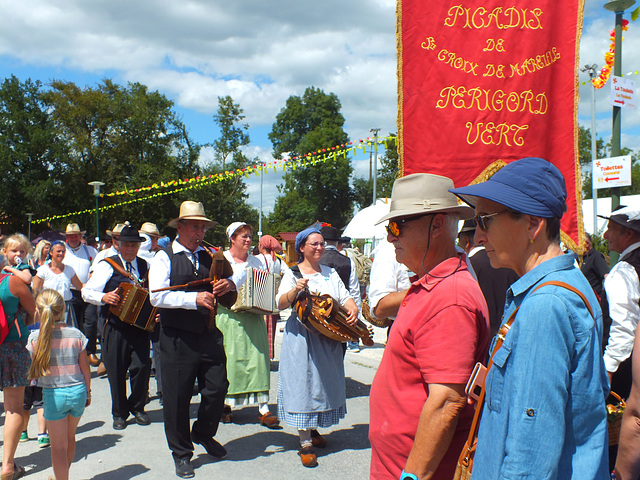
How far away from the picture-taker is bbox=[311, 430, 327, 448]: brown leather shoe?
5133mm

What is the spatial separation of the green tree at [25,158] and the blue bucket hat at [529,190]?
38.7m

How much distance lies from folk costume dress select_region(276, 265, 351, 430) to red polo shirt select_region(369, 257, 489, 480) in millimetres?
2794

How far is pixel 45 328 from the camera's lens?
4094mm

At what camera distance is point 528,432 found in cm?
143

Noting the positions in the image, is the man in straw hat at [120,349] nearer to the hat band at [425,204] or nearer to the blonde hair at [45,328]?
the blonde hair at [45,328]

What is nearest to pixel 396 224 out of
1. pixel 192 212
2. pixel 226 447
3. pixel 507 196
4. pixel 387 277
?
pixel 507 196

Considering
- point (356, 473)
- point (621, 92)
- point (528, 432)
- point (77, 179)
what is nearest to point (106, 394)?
point (356, 473)

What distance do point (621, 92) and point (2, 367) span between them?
840 cm

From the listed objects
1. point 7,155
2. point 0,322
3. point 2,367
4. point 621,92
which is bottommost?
point 2,367

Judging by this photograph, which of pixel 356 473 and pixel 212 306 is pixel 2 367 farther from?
pixel 356 473

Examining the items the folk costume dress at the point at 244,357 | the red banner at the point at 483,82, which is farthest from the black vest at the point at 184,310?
the red banner at the point at 483,82

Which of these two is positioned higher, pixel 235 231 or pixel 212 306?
pixel 235 231

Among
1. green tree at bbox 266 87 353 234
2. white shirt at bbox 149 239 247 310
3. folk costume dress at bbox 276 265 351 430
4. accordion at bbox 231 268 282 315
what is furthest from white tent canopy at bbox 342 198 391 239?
green tree at bbox 266 87 353 234

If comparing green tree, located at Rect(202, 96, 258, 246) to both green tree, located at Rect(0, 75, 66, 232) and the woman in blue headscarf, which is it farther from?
the woman in blue headscarf
